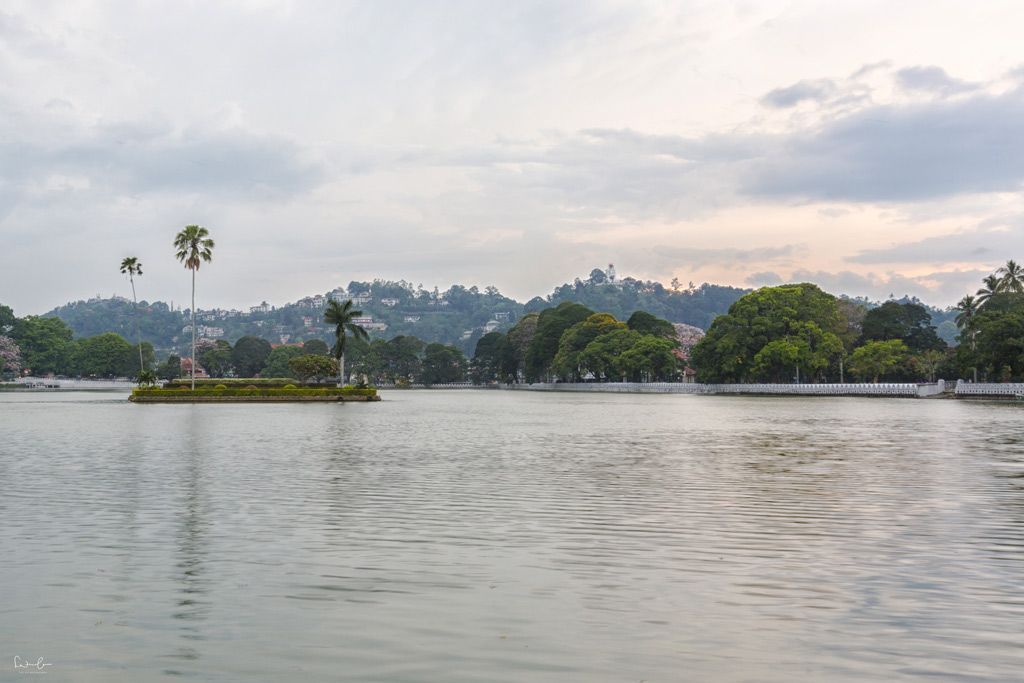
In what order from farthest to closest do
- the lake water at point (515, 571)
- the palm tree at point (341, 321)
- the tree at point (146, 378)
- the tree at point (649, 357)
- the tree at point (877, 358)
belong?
the tree at point (649, 357) → the tree at point (877, 358) → the palm tree at point (341, 321) → the tree at point (146, 378) → the lake water at point (515, 571)

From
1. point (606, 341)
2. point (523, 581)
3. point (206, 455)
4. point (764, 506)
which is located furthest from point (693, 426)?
point (606, 341)

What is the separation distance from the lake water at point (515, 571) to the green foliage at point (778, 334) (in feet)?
342

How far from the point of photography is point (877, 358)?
133375 millimetres

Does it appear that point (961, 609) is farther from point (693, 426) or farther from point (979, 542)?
point (693, 426)

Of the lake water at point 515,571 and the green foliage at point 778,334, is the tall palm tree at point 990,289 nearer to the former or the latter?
the green foliage at point 778,334

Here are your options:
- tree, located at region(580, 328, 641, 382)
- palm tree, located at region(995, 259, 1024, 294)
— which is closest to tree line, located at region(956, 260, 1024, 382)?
palm tree, located at region(995, 259, 1024, 294)

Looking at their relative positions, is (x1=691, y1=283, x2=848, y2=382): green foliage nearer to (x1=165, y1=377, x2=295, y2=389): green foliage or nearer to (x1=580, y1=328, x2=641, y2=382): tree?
(x1=580, y1=328, x2=641, y2=382): tree

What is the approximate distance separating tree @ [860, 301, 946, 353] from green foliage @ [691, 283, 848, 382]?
611 inches

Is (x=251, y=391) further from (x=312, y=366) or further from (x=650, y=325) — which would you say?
(x=650, y=325)

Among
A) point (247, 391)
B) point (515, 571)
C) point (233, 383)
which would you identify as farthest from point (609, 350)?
point (515, 571)

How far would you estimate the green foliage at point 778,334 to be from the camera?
130250mm

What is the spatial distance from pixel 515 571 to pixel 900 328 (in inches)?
6049

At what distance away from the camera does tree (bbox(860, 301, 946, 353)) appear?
153875 mm

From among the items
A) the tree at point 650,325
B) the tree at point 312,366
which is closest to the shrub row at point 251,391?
the tree at point 312,366
